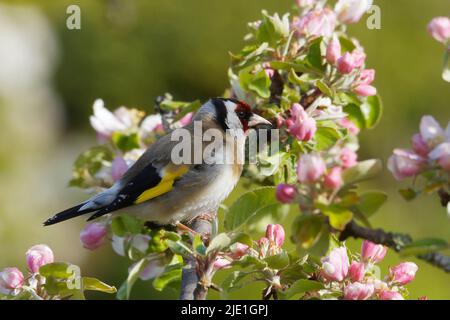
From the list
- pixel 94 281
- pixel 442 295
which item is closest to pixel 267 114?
pixel 94 281

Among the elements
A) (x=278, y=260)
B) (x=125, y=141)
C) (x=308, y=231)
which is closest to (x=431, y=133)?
(x=308, y=231)

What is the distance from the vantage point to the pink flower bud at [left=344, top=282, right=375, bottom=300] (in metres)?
1.65

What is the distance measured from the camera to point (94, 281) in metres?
1.73

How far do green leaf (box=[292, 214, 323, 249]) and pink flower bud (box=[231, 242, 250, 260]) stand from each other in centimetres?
33

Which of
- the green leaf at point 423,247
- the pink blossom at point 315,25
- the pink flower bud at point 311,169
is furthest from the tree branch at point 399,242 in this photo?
the pink blossom at point 315,25

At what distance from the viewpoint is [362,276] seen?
5.71ft

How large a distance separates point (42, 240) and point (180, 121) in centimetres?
395

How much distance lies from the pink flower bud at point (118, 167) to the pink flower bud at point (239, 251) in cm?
66

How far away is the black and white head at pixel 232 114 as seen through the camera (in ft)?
7.53

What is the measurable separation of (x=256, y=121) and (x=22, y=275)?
813 mm

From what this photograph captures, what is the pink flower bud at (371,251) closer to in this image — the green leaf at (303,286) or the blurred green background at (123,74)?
the green leaf at (303,286)

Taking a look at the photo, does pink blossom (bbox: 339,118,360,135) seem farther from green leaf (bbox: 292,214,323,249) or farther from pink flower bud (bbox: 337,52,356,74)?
green leaf (bbox: 292,214,323,249)

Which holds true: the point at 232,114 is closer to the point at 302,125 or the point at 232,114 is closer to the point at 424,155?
the point at 302,125
